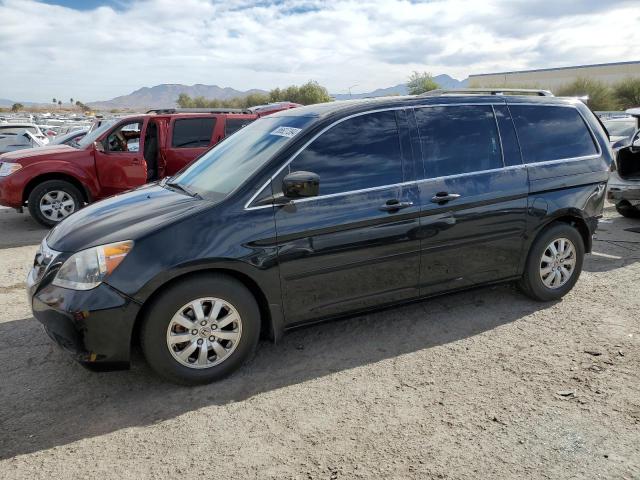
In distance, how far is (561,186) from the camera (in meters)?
4.55

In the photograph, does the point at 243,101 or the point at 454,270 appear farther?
the point at 243,101

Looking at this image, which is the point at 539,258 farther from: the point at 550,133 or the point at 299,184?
the point at 299,184

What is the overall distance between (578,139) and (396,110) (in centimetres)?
198

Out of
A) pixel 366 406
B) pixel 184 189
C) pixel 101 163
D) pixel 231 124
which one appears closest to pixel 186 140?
pixel 231 124

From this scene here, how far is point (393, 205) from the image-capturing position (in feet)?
12.4

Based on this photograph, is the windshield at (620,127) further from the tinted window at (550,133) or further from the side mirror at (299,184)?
the side mirror at (299,184)

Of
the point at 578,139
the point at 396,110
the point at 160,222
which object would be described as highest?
the point at 396,110

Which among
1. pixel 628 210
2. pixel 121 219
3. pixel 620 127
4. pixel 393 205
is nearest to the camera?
pixel 121 219

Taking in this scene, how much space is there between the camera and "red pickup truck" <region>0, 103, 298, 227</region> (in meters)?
8.11

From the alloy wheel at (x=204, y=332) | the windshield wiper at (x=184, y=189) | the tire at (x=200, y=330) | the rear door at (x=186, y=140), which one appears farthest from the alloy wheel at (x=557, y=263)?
the rear door at (x=186, y=140)

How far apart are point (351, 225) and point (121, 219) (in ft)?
5.22

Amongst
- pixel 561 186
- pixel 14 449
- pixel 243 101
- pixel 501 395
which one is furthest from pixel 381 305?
pixel 243 101

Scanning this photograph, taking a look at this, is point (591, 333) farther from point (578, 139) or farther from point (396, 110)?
point (396, 110)

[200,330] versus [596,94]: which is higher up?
[596,94]
